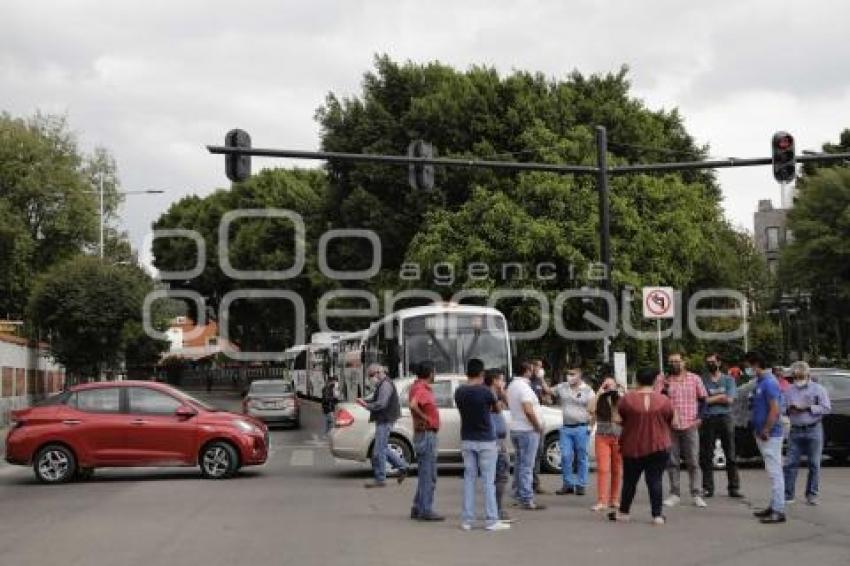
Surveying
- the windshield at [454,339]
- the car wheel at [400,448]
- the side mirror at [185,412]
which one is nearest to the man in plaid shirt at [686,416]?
the car wheel at [400,448]

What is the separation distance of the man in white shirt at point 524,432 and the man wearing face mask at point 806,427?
3.06 m

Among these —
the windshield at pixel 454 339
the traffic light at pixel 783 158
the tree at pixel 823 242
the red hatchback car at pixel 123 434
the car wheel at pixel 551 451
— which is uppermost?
the tree at pixel 823 242

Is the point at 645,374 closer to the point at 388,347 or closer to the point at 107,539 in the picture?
the point at 107,539

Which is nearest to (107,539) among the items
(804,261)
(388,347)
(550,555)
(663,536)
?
(550,555)

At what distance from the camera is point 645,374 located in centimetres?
1220

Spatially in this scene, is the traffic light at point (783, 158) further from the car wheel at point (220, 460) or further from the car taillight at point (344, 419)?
the car wheel at point (220, 460)

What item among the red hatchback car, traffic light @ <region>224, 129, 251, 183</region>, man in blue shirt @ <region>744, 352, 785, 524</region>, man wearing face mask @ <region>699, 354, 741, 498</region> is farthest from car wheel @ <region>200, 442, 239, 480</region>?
man in blue shirt @ <region>744, 352, 785, 524</region>

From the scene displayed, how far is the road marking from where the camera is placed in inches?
834

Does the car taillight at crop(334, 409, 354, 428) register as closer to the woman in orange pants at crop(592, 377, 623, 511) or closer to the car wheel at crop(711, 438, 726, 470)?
the woman in orange pants at crop(592, 377, 623, 511)

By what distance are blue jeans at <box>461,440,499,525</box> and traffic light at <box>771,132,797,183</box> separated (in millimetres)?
9858

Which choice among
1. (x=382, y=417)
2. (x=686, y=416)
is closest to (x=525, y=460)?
(x=686, y=416)

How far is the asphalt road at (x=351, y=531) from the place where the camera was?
1008 centimetres

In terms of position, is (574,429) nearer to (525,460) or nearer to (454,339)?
(525,460)

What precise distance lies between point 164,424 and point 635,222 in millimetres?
21026
